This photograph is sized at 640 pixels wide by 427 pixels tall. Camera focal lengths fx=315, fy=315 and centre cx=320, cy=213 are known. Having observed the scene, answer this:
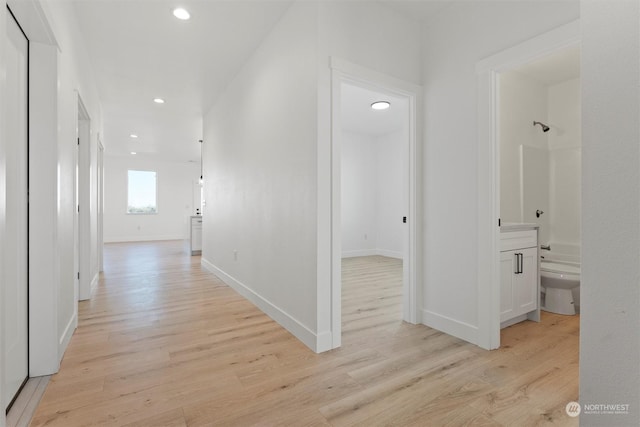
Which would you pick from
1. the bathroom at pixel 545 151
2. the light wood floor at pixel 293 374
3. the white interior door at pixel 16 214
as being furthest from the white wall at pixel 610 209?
the bathroom at pixel 545 151

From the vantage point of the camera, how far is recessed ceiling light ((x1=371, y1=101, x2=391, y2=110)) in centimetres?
496

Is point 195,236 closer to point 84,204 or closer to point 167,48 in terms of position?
point 84,204

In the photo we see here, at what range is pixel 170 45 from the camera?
3.22 meters

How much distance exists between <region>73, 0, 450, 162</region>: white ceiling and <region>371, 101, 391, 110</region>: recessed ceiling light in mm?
2238

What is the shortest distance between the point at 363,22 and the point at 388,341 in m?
2.47

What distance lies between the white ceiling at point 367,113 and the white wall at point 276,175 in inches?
58.0

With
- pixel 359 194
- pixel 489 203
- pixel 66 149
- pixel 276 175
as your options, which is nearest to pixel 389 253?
pixel 359 194

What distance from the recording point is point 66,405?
1.62 metres

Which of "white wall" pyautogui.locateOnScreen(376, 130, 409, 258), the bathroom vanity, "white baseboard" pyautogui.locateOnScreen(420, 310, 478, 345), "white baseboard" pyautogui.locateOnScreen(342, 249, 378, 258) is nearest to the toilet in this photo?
the bathroom vanity

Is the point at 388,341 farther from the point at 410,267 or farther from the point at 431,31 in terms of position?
the point at 431,31

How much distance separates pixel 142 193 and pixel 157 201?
51cm

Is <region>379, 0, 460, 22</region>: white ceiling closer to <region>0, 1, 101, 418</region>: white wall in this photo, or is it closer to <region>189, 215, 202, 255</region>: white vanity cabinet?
<region>0, 1, 101, 418</region>: white wall

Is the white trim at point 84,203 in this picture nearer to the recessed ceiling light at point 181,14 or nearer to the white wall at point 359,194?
the recessed ceiling light at point 181,14

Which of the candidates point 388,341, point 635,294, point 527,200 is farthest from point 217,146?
point 635,294
